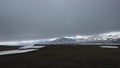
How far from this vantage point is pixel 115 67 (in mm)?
23656

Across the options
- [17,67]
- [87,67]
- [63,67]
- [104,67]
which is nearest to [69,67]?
[63,67]

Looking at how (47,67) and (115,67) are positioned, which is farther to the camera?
(47,67)

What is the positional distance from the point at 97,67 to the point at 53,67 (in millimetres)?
6247

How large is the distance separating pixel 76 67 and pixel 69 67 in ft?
3.36

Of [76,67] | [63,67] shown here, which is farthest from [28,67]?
[76,67]

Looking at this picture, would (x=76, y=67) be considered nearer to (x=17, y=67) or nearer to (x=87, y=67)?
(x=87, y=67)

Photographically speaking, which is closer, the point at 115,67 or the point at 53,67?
the point at 115,67

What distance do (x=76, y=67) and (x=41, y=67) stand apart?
5.00 m

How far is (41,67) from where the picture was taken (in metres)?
25.1

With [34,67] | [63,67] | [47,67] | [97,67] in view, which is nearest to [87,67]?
[97,67]

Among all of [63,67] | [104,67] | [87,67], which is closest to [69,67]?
[63,67]

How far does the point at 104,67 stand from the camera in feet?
80.1

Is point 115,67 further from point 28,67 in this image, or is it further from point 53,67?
point 28,67

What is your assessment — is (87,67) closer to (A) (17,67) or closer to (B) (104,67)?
(B) (104,67)
